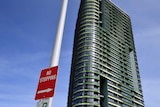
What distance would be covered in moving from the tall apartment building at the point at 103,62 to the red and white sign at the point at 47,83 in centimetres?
7468

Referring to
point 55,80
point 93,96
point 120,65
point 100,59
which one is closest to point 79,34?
point 100,59

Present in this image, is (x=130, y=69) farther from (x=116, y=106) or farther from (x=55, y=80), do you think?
(x=55, y=80)

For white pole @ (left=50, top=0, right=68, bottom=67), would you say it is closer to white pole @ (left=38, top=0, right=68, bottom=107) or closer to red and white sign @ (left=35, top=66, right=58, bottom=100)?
white pole @ (left=38, top=0, right=68, bottom=107)

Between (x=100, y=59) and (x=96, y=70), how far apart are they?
7.81 m

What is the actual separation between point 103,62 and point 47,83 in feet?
303

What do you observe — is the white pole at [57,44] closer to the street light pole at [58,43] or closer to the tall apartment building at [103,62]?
the street light pole at [58,43]

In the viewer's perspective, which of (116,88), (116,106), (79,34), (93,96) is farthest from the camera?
(79,34)

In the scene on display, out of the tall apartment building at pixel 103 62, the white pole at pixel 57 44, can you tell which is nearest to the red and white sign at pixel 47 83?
the white pole at pixel 57 44

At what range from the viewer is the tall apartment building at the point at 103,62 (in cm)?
8431

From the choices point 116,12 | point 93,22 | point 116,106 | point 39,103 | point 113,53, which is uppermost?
point 116,12

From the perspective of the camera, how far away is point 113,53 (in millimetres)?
107625

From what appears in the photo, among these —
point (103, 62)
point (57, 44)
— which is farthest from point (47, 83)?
point (103, 62)

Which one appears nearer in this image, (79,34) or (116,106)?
(116,106)

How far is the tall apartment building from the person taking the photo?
277 ft
